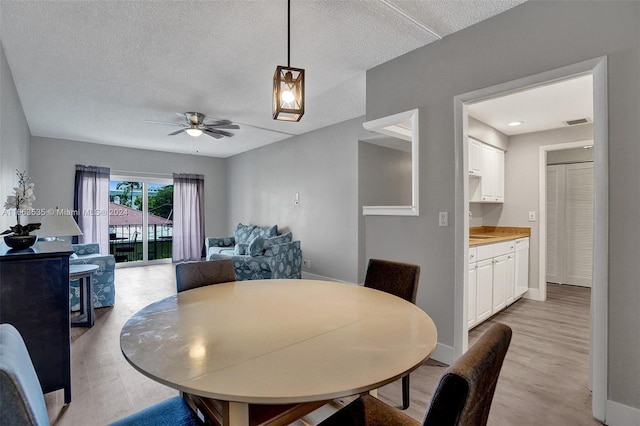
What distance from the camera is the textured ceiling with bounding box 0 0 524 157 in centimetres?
209

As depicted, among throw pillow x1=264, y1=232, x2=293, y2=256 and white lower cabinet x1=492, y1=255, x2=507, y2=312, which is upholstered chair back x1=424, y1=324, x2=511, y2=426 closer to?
white lower cabinet x1=492, y1=255, x2=507, y2=312

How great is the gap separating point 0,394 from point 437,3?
2.62 m

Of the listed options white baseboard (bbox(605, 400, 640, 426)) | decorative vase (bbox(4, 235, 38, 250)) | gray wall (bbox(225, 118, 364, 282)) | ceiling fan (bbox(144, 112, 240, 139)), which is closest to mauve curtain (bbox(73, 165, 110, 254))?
gray wall (bbox(225, 118, 364, 282))

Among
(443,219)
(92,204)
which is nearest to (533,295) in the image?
(443,219)

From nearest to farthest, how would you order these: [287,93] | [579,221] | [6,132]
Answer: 1. [287,93]
2. [6,132]
3. [579,221]

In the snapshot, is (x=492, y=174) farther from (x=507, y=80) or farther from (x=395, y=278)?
(x=395, y=278)

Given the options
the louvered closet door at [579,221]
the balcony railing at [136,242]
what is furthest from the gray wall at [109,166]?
the louvered closet door at [579,221]

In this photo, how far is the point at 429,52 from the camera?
2543mm

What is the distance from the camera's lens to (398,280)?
6.28 ft

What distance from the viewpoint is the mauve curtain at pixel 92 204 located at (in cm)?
585

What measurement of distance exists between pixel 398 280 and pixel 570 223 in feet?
15.5

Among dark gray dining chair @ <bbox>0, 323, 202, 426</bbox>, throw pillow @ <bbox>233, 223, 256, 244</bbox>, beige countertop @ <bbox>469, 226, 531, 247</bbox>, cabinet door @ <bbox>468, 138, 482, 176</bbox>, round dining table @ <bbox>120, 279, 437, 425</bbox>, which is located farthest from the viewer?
throw pillow @ <bbox>233, 223, 256, 244</bbox>

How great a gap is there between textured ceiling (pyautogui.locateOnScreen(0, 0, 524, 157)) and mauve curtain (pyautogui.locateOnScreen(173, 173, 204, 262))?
115 inches

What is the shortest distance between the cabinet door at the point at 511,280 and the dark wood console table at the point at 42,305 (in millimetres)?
4214
